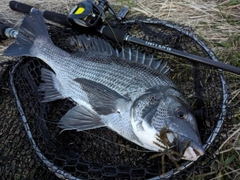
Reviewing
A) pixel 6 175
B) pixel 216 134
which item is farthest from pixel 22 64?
pixel 216 134

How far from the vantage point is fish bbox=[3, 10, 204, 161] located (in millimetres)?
2330

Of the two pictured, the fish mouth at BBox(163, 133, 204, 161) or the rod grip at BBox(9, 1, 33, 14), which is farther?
the rod grip at BBox(9, 1, 33, 14)

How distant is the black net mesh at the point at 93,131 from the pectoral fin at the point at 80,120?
0.11m

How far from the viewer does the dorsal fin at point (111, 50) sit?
2.96 meters

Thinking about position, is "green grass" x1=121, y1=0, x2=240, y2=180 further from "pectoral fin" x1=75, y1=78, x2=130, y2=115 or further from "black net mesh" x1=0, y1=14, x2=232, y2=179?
"pectoral fin" x1=75, y1=78, x2=130, y2=115

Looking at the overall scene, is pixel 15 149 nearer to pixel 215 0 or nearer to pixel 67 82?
pixel 67 82

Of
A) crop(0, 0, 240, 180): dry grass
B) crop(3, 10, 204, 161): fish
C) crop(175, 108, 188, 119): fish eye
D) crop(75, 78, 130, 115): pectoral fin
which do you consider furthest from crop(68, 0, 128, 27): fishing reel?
crop(175, 108, 188, 119): fish eye

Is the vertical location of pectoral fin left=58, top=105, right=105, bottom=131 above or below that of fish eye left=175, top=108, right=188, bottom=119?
below

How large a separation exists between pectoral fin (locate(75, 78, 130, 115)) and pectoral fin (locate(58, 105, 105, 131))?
9cm

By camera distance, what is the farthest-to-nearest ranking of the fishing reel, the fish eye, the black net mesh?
the fishing reel
the black net mesh
the fish eye

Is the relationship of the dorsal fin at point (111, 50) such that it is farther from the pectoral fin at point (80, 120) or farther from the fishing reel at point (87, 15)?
the pectoral fin at point (80, 120)

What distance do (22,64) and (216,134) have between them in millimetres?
2098

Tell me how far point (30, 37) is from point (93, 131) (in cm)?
124

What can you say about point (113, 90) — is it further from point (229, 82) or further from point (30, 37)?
point (229, 82)
